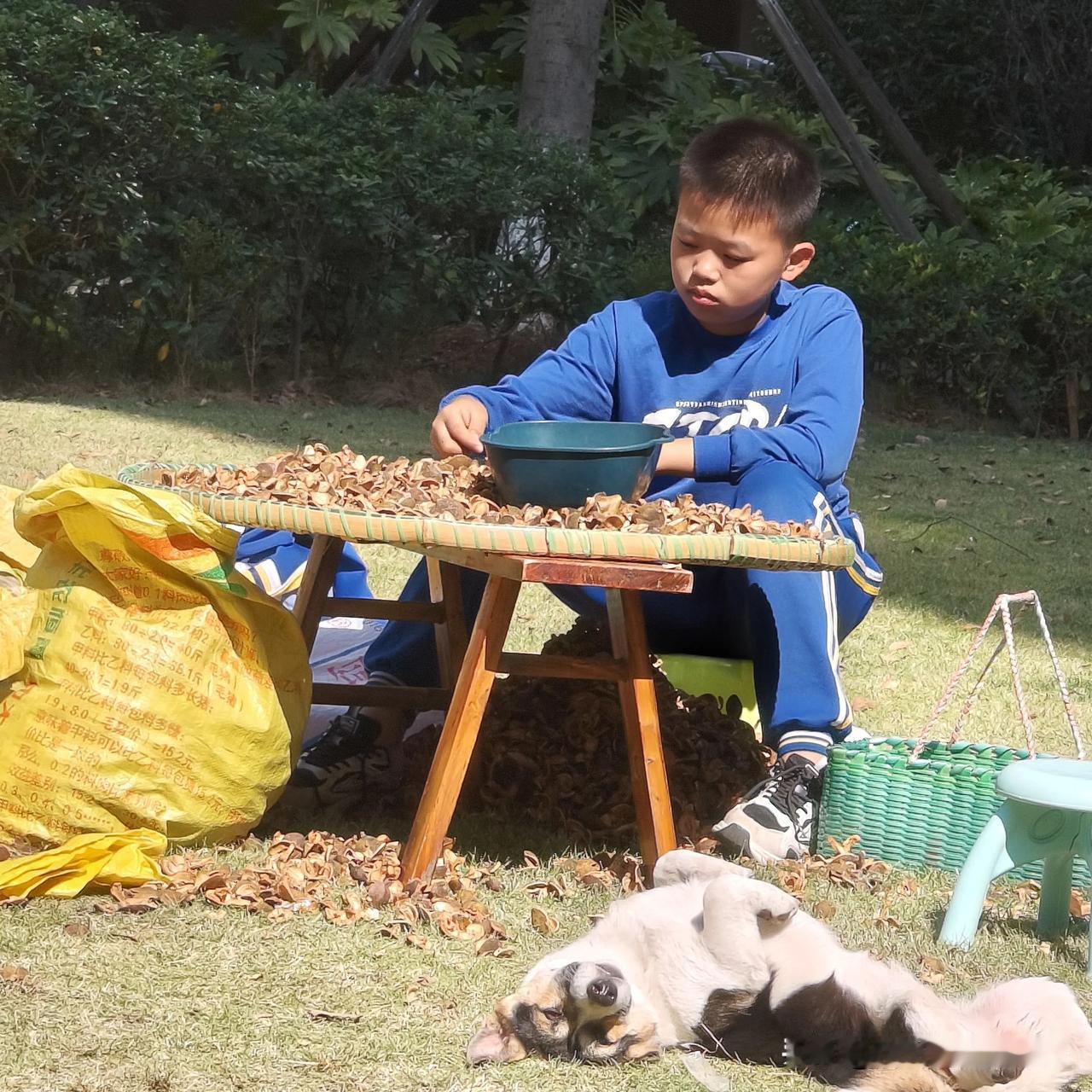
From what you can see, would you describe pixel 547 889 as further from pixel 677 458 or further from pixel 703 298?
pixel 703 298

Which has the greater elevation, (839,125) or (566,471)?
(839,125)

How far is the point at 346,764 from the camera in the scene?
9.68 ft

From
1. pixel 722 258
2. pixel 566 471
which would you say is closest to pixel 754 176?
pixel 722 258

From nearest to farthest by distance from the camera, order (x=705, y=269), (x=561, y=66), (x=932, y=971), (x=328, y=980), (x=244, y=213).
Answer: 1. (x=328, y=980)
2. (x=932, y=971)
3. (x=705, y=269)
4. (x=244, y=213)
5. (x=561, y=66)

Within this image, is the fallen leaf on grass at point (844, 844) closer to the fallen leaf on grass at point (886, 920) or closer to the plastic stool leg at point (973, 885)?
the fallen leaf on grass at point (886, 920)

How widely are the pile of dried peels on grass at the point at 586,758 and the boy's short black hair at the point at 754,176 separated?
2.99 ft

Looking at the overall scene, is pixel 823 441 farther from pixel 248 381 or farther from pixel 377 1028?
pixel 248 381

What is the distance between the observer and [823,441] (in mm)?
2768

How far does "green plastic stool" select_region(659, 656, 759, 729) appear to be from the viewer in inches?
129

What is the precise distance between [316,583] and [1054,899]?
1.43m

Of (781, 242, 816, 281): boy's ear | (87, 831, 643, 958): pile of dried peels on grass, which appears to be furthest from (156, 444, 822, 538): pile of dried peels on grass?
(781, 242, 816, 281): boy's ear

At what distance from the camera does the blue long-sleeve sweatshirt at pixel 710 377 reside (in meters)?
2.88

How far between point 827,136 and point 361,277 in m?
3.78

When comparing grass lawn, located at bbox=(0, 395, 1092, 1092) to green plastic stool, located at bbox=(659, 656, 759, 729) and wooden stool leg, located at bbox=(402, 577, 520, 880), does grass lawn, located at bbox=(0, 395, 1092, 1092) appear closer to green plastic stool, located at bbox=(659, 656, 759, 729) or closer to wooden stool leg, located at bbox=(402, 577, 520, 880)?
wooden stool leg, located at bbox=(402, 577, 520, 880)
